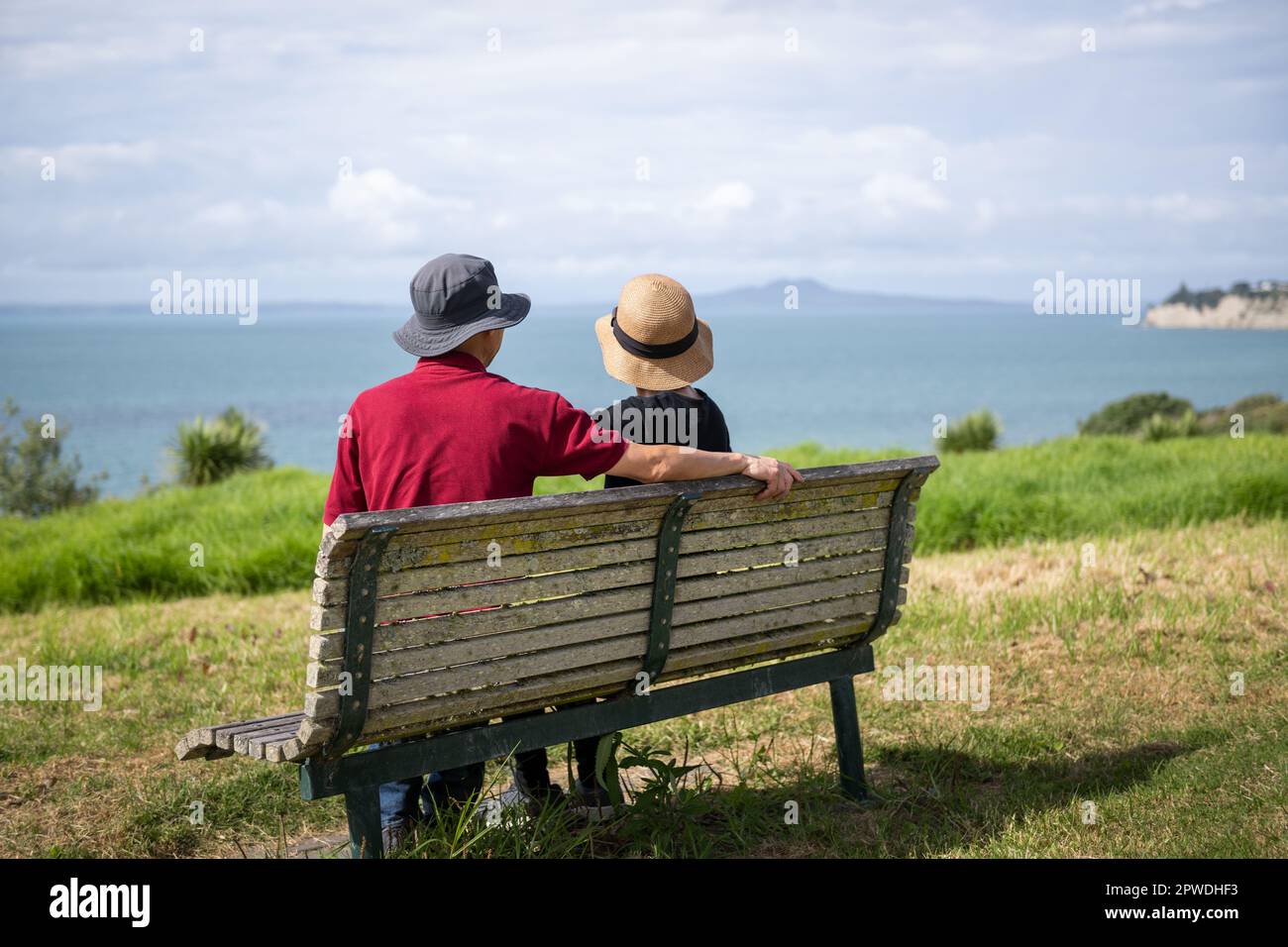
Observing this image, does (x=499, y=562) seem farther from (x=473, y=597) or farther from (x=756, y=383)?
(x=756, y=383)

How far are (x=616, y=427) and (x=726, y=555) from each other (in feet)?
1.71

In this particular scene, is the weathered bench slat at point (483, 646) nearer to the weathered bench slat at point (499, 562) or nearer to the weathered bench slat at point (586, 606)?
the weathered bench slat at point (586, 606)

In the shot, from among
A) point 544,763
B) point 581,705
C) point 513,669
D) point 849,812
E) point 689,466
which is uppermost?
point 689,466

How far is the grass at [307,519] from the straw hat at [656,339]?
5973 mm

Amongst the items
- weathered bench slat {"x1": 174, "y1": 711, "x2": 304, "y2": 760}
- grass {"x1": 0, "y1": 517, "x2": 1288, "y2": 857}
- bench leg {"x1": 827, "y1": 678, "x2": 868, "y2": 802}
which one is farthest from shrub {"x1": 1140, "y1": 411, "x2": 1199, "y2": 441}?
weathered bench slat {"x1": 174, "y1": 711, "x2": 304, "y2": 760}

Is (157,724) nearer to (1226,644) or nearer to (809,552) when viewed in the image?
(809,552)

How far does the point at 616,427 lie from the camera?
4070 mm

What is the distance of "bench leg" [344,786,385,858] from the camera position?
11.2 ft

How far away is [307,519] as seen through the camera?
10898mm

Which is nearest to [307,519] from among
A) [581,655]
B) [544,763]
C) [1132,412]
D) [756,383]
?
[544,763]

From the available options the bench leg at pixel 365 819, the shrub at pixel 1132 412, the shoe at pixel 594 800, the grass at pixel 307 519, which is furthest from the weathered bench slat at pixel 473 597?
the shrub at pixel 1132 412

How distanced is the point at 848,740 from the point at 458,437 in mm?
1852

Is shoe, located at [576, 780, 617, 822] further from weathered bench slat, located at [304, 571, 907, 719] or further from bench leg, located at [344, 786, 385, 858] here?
bench leg, located at [344, 786, 385, 858]

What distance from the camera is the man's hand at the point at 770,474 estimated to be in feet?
12.5
